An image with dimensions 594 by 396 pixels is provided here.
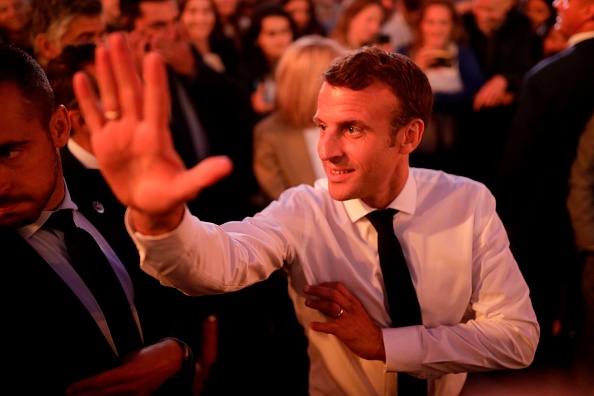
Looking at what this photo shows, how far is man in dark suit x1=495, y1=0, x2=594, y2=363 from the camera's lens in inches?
104

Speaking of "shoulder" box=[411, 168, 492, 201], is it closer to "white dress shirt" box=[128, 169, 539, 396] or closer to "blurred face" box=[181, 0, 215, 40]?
"white dress shirt" box=[128, 169, 539, 396]

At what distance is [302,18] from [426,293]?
3.63 metres

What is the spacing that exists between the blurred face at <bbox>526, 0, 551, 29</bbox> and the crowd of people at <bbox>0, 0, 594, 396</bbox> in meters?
2.25

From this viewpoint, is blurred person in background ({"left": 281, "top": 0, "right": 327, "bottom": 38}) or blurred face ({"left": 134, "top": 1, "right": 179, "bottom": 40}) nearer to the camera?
blurred face ({"left": 134, "top": 1, "right": 179, "bottom": 40})

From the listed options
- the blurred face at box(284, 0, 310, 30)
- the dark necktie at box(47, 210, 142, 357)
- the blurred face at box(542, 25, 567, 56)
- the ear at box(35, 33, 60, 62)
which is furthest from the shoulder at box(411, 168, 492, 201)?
the blurred face at box(284, 0, 310, 30)

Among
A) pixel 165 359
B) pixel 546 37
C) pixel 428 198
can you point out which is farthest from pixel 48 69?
pixel 546 37

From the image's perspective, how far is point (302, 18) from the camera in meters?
4.88

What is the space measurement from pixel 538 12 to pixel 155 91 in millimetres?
4501

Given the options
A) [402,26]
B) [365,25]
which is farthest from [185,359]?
[402,26]

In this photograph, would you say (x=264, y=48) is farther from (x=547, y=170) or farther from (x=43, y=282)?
(x=43, y=282)

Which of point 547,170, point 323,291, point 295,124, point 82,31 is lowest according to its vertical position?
point 547,170

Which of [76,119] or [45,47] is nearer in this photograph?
[76,119]

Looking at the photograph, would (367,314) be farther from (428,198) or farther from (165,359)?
(165,359)

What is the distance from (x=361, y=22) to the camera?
432 cm
